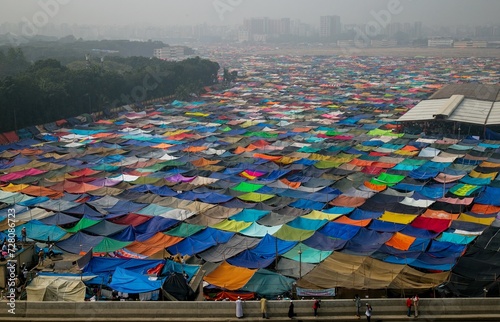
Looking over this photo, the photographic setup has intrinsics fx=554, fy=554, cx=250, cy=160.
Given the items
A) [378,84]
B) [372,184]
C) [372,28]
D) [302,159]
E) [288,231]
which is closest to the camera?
[288,231]

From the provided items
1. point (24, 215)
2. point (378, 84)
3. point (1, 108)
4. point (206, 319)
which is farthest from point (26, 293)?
point (378, 84)

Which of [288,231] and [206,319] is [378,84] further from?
[206,319]

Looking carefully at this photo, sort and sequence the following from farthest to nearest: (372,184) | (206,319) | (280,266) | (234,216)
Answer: (372,184), (234,216), (280,266), (206,319)

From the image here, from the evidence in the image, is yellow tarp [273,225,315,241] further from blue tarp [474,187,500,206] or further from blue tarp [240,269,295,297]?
blue tarp [474,187,500,206]

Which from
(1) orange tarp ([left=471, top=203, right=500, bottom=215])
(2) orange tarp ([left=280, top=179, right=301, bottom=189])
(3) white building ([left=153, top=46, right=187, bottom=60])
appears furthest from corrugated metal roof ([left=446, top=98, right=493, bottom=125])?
(3) white building ([left=153, top=46, right=187, bottom=60])

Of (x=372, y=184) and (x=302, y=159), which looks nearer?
(x=372, y=184)

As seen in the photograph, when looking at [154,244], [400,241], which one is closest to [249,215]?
[154,244]

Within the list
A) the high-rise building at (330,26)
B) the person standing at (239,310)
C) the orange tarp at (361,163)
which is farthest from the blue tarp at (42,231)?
the high-rise building at (330,26)
